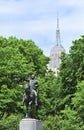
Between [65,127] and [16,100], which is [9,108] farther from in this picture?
[65,127]

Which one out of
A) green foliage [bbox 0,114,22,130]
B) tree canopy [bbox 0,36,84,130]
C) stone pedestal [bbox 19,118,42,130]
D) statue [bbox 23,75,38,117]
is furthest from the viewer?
green foliage [bbox 0,114,22,130]

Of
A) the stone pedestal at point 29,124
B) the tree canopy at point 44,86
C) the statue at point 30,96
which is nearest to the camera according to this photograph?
the stone pedestal at point 29,124

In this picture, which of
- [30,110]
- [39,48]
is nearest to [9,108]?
[39,48]

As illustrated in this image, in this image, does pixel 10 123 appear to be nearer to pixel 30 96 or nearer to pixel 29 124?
pixel 30 96

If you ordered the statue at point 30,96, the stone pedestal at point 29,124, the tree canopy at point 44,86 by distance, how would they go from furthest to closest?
1. the tree canopy at point 44,86
2. the statue at point 30,96
3. the stone pedestal at point 29,124

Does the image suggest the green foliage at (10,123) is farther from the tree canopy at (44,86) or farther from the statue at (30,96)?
the statue at (30,96)

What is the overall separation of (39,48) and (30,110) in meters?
33.9

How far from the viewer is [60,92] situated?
61062 millimetres

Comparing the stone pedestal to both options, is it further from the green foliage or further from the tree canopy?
the green foliage

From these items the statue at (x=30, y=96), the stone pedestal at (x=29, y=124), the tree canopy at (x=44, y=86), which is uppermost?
the tree canopy at (x=44, y=86)

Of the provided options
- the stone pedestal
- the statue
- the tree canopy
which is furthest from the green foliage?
the stone pedestal

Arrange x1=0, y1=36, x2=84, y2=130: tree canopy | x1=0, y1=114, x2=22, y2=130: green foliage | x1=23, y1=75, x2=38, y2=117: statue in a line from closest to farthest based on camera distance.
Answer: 1. x1=23, y1=75, x2=38, y2=117: statue
2. x1=0, y1=36, x2=84, y2=130: tree canopy
3. x1=0, y1=114, x2=22, y2=130: green foliage

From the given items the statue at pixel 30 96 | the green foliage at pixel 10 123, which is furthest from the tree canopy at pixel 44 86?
the statue at pixel 30 96

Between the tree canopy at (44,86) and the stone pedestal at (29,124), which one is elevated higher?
the tree canopy at (44,86)
